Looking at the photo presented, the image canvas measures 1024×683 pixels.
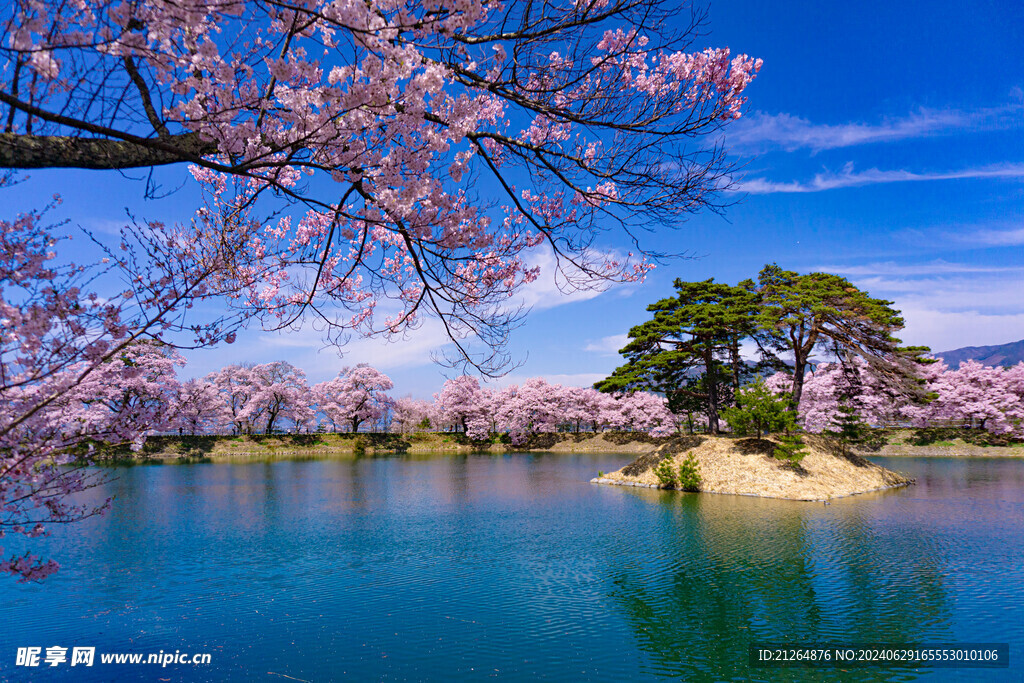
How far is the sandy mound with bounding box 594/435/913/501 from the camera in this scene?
19.1m

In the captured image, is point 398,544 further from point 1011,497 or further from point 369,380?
point 369,380

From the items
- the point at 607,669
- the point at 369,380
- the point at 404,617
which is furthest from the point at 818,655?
the point at 369,380

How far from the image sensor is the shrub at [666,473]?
21344 mm

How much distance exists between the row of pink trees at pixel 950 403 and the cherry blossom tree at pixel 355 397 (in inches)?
1579

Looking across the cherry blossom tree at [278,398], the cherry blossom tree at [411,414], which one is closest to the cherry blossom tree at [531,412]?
the cherry blossom tree at [411,414]

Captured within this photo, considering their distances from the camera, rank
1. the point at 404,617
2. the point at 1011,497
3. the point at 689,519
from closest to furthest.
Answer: the point at 404,617 → the point at 689,519 → the point at 1011,497

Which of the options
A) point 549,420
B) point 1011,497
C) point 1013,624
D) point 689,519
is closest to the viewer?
point 1013,624

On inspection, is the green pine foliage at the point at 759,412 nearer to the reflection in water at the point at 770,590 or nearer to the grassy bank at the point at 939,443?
the reflection in water at the point at 770,590

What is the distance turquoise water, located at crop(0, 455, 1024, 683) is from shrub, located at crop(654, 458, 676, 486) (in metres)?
2.81

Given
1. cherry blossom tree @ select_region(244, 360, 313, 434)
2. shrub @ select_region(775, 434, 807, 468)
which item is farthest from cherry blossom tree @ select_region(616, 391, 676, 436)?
cherry blossom tree @ select_region(244, 360, 313, 434)

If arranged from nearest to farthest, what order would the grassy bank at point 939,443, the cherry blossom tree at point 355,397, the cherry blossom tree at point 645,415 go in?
the grassy bank at point 939,443 → the cherry blossom tree at point 645,415 → the cherry blossom tree at point 355,397

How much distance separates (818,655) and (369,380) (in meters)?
53.4

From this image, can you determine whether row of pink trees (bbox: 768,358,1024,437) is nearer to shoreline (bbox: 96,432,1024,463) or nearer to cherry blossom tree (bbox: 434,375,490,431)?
shoreline (bbox: 96,432,1024,463)

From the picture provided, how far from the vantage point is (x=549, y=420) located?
53.5 m
